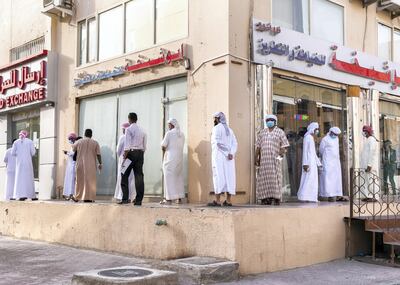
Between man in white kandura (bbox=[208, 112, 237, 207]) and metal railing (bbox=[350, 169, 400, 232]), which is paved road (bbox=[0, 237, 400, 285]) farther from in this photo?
man in white kandura (bbox=[208, 112, 237, 207])

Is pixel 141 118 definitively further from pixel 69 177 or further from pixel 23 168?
pixel 23 168

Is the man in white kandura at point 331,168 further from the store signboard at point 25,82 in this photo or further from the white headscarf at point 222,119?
the store signboard at point 25,82

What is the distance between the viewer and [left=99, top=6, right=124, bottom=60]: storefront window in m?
11.8

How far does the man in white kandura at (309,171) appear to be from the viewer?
10.1 m

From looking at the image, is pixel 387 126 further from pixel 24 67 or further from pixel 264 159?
pixel 24 67

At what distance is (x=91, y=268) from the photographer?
7.75 meters

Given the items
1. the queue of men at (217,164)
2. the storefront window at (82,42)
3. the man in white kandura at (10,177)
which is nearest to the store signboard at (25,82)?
the storefront window at (82,42)

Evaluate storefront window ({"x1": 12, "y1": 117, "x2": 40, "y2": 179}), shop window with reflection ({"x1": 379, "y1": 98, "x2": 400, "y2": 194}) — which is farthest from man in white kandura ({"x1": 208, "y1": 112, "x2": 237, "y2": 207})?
storefront window ({"x1": 12, "y1": 117, "x2": 40, "y2": 179})

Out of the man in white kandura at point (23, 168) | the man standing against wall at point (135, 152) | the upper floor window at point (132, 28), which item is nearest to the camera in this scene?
the man standing against wall at point (135, 152)

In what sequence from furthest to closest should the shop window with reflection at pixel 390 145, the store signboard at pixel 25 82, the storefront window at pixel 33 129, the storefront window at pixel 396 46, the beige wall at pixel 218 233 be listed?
the storefront window at pixel 33 129, the storefront window at pixel 396 46, the store signboard at pixel 25 82, the shop window with reflection at pixel 390 145, the beige wall at pixel 218 233

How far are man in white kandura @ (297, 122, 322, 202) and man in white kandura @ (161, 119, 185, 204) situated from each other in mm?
2435

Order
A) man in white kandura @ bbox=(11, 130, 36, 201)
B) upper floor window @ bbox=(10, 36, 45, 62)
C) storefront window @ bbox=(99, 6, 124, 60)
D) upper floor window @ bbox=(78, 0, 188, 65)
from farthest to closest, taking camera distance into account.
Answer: upper floor window @ bbox=(10, 36, 45, 62) < man in white kandura @ bbox=(11, 130, 36, 201) < storefront window @ bbox=(99, 6, 124, 60) < upper floor window @ bbox=(78, 0, 188, 65)

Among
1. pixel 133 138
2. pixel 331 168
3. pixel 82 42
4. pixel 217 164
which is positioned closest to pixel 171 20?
pixel 133 138

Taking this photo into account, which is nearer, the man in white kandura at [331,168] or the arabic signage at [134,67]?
the arabic signage at [134,67]
